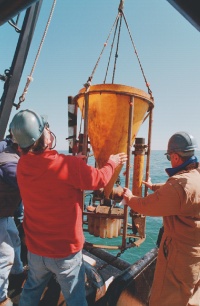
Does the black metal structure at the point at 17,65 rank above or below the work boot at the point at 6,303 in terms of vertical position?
above

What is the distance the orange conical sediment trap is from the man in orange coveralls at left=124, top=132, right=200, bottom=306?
0.96m

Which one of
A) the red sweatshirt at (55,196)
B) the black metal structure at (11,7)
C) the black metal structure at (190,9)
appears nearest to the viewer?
the black metal structure at (190,9)

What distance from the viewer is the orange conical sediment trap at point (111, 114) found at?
9.52 feet

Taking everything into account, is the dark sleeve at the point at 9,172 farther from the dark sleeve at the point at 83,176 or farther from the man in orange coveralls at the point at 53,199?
the dark sleeve at the point at 83,176

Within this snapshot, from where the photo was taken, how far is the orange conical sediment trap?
9.52 feet

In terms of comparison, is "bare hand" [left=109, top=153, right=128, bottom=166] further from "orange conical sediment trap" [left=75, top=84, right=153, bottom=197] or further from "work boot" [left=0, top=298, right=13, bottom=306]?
"work boot" [left=0, top=298, right=13, bottom=306]

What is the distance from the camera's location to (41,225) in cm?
196

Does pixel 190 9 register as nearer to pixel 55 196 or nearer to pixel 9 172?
pixel 55 196

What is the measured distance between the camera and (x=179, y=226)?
6.97 ft

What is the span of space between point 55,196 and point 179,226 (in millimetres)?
1299

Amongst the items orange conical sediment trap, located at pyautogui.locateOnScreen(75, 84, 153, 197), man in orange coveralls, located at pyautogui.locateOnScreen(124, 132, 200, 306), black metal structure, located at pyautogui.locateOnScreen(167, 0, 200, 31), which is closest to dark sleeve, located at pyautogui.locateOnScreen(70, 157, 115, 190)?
man in orange coveralls, located at pyautogui.locateOnScreen(124, 132, 200, 306)

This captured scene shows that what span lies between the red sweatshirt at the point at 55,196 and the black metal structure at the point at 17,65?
7.89 feet

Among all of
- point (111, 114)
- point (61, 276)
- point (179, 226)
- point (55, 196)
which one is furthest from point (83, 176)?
point (111, 114)

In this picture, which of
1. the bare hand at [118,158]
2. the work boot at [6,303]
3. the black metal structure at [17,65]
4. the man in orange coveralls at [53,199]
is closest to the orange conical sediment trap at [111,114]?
the bare hand at [118,158]
